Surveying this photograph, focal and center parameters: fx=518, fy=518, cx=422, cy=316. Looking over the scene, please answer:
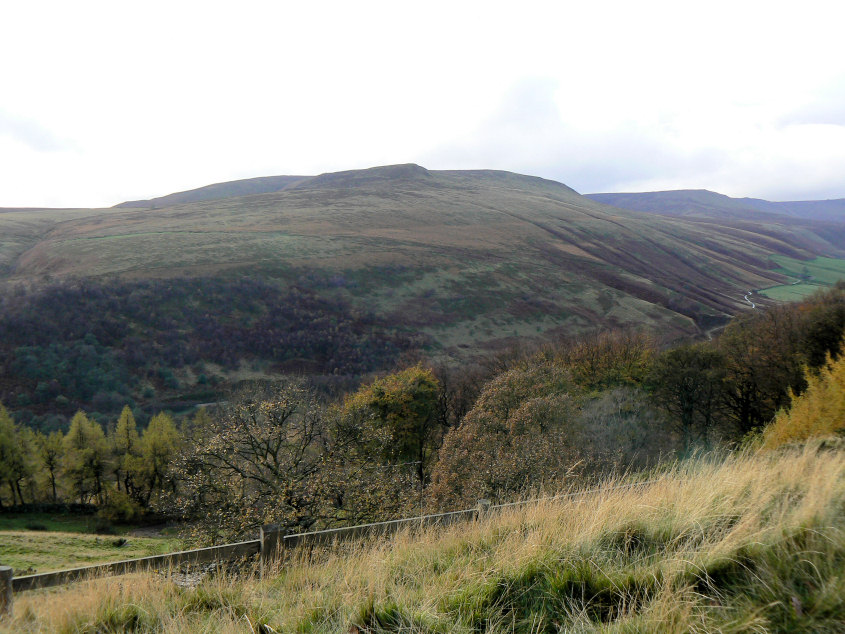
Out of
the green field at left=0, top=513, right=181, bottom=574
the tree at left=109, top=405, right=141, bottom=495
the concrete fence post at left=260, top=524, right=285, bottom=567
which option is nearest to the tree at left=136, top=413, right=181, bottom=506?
the tree at left=109, top=405, right=141, bottom=495

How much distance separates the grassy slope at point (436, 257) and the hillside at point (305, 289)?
46 centimetres

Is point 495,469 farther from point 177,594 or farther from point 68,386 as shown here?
point 68,386

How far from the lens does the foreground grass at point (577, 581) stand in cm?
344

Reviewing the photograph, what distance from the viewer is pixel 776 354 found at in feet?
81.3

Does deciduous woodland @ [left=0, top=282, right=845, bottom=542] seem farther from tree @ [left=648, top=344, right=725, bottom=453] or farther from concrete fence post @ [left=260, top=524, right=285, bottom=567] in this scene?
concrete fence post @ [left=260, top=524, right=285, bottom=567]

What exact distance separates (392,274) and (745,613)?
3547 inches

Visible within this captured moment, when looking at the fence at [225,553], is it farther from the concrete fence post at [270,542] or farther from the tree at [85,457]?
the tree at [85,457]

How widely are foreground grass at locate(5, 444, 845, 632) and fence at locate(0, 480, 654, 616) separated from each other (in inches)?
7.2

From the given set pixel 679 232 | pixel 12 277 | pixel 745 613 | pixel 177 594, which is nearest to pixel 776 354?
pixel 745 613

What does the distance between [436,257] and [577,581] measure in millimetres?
98659

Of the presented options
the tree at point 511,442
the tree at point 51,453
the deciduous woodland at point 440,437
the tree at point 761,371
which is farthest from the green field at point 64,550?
the tree at point 761,371

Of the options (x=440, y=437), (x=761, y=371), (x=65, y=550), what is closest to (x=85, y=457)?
(x=65, y=550)

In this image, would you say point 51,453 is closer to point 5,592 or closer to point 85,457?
point 85,457

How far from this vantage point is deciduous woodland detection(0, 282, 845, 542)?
1655cm
